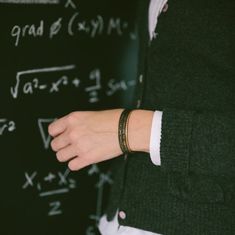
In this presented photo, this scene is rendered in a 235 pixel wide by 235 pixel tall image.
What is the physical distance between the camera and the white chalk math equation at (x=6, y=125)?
3.55 feet

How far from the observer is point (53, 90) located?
1.16 metres

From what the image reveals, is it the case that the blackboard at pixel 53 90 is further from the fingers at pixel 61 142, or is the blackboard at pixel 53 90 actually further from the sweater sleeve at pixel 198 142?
the sweater sleeve at pixel 198 142

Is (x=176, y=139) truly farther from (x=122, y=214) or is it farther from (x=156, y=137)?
(x=122, y=214)

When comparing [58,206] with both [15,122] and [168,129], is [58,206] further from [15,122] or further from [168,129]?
[168,129]

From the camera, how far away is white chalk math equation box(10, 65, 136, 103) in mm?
1093

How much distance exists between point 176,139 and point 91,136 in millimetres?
194

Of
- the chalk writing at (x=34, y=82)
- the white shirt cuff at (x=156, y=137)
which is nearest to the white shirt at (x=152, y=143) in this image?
the white shirt cuff at (x=156, y=137)

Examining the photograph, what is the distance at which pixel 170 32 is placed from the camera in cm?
94

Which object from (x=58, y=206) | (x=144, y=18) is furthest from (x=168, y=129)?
(x=58, y=206)

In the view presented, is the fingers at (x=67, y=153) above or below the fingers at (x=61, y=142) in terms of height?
below

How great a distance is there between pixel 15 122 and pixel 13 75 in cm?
13

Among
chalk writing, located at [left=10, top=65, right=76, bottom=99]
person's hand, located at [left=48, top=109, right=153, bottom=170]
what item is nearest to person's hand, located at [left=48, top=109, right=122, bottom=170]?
person's hand, located at [left=48, top=109, right=153, bottom=170]

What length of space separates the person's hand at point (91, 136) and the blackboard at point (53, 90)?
24cm

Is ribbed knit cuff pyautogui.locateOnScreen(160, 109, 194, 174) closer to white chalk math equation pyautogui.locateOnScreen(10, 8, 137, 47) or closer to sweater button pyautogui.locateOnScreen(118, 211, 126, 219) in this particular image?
sweater button pyautogui.locateOnScreen(118, 211, 126, 219)
